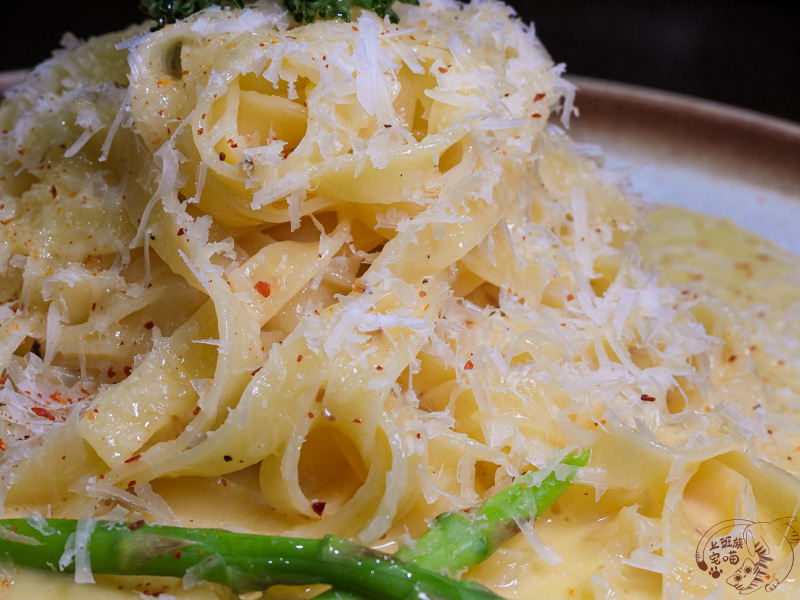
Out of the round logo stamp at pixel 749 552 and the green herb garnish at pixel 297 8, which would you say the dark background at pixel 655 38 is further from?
the round logo stamp at pixel 749 552

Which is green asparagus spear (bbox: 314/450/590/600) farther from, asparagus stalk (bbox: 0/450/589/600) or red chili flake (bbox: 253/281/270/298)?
red chili flake (bbox: 253/281/270/298)

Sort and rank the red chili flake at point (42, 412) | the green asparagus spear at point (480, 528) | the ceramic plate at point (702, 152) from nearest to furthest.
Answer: the green asparagus spear at point (480, 528) < the red chili flake at point (42, 412) < the ceramic plate at point (702, 152)

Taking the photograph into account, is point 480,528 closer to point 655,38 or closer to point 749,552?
point 749,552

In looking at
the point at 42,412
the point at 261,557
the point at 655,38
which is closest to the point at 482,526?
the point at 261,557

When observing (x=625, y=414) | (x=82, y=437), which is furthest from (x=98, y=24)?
(x=625, y=414)

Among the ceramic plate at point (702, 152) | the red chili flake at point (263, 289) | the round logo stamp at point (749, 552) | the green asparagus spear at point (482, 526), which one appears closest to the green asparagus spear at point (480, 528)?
the green asparagus spear at point (482, 526)

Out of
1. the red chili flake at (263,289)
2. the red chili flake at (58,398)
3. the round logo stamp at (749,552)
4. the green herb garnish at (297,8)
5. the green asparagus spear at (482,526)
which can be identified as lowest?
the round logo stamp at (749,552)
